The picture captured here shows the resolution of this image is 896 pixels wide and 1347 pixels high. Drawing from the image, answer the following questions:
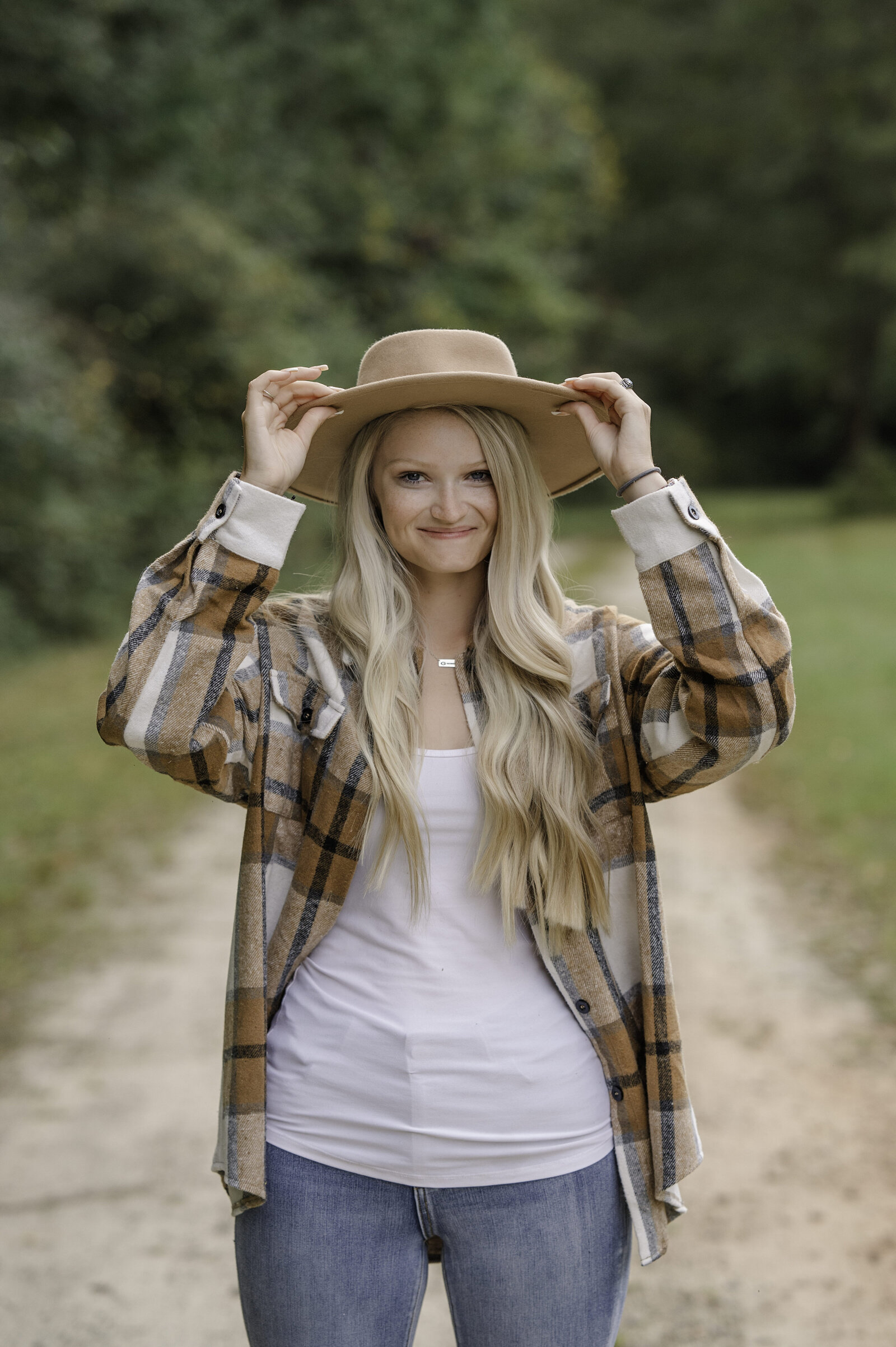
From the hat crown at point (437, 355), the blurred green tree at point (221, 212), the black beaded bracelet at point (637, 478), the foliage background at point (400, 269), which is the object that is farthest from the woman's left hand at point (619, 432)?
the blurred green tree at point (221, 212)

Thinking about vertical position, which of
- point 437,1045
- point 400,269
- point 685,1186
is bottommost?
point 685,1186

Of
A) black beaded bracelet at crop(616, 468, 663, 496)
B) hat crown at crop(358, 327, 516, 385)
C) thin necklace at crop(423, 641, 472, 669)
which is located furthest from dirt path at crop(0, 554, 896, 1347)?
hat crown at crop(358, 327, 516, 385)

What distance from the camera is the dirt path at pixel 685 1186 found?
3006 mm

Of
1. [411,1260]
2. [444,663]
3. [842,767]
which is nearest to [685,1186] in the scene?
[411,1260]

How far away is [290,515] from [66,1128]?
266 centimetres

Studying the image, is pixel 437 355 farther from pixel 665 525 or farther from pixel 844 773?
pixel 844 773

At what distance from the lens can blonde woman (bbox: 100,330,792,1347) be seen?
6.01 ft

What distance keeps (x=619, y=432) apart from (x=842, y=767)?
6297 mm

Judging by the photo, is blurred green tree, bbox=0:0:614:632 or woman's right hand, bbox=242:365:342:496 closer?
woman's right hand, bbox=242:365:342:496

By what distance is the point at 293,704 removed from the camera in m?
2.03

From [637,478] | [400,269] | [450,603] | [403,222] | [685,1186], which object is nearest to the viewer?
[637,478]

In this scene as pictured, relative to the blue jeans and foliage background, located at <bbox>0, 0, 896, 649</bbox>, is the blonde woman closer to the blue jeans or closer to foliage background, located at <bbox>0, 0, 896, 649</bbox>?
the blue jeans

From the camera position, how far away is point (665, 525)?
1.89 metres

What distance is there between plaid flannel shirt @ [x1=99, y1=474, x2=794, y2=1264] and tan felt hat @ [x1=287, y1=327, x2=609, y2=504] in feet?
0.83
